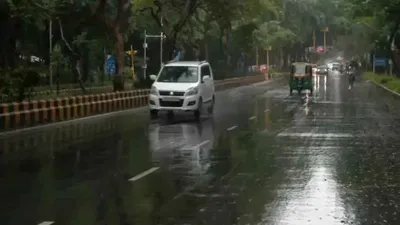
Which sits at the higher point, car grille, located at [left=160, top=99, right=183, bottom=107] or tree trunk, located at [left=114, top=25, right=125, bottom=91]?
tree trunk, located at [left=114, top=25, right=125, bottom=91]

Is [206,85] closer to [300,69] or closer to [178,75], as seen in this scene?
[178,75]

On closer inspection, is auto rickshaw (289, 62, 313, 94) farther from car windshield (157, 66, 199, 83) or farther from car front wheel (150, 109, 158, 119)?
car front wheel (150, 109, 158, 119)

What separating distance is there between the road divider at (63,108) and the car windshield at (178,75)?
311 centimetres

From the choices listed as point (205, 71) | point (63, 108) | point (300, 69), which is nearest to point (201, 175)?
point (63, 108)

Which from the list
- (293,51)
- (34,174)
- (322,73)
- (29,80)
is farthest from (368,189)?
(293,51)

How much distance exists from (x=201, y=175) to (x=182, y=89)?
14.8m

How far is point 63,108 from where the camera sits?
27.5m

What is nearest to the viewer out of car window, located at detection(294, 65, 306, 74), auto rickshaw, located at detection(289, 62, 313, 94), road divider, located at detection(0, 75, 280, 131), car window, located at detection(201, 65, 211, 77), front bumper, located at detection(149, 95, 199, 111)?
road divider, located at detection(0, 75, 280, 131)

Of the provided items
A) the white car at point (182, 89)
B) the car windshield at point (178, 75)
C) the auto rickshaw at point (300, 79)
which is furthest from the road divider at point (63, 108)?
the auto rickshaw at point (300, 79)

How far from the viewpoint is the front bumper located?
91.3 feet

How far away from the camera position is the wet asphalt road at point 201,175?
32.2 ft

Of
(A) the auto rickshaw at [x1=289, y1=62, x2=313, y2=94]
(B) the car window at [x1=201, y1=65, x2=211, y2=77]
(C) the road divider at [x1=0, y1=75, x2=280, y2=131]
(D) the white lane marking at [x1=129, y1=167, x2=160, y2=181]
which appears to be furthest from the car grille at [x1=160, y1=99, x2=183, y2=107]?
(A) the auto rickshaw at [x1=289, y1=62, x2=313, y2=94]

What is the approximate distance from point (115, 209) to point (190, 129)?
1334cm

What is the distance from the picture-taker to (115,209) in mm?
10078
